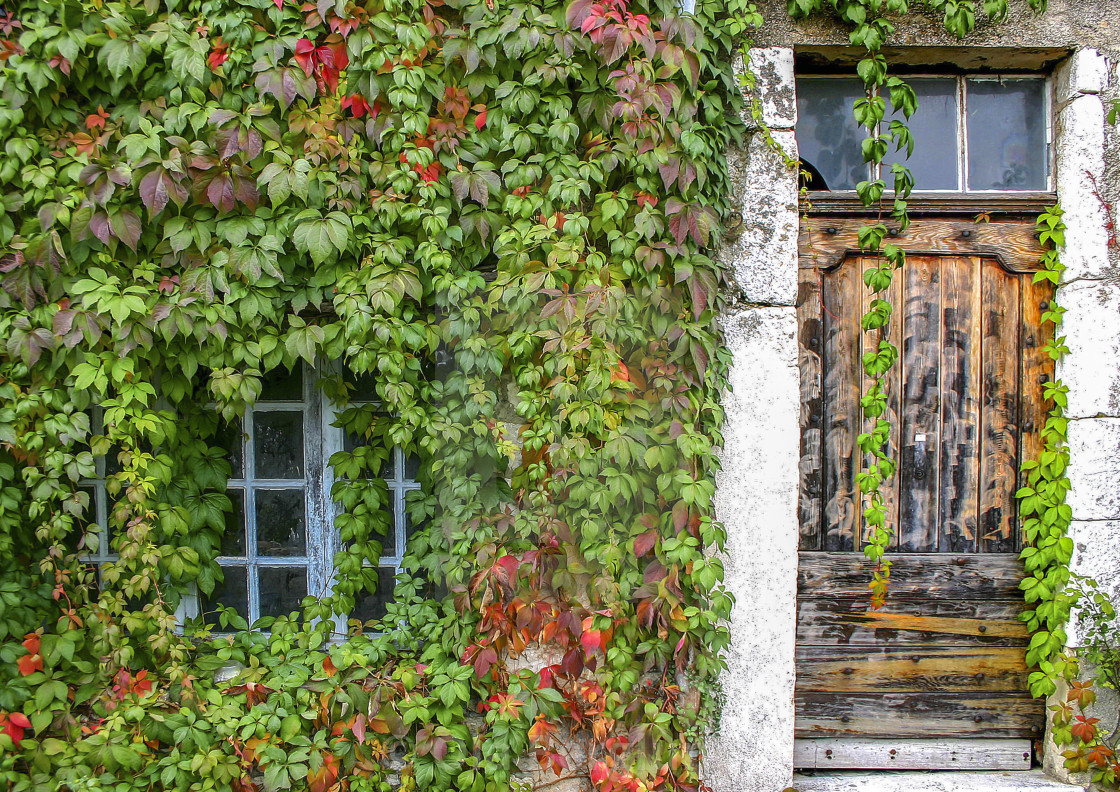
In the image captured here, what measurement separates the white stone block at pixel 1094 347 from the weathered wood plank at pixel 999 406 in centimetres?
A: 19

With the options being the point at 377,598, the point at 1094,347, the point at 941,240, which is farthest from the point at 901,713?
the point at 377,598

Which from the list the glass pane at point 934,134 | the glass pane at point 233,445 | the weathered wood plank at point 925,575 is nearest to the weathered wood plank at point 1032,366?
the weathered wood plank at point 925,575

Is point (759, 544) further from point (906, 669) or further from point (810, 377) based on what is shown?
point (906, 669)

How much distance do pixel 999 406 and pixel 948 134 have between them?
118cm

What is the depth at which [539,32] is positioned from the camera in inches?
89.0

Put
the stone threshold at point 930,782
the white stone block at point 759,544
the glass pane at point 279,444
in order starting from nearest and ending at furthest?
the white stone block at point 759,544
the stone threshold at point 930,782
the glass pane at point 279,444

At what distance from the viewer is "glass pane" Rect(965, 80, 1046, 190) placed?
9.16 ft

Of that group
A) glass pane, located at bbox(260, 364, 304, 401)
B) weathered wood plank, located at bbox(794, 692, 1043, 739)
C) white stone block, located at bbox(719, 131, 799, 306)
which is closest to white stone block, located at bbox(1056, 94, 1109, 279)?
white stone block, located at bbox(719, 131, 799, 306)

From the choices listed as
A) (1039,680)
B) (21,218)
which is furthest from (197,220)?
(1039,680)

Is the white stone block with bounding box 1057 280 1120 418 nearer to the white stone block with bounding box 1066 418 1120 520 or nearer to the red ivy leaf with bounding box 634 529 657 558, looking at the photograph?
the white stone block with bounding box 1066 418 1120 520

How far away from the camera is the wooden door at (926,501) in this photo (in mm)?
2742

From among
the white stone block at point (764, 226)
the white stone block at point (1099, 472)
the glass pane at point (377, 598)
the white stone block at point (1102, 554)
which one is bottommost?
the glass pane at point (377, 598)

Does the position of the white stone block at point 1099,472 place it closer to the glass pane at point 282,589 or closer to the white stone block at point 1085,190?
the white stone block at point 1085,190

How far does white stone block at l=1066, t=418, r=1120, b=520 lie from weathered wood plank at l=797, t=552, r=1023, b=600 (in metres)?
0.35
